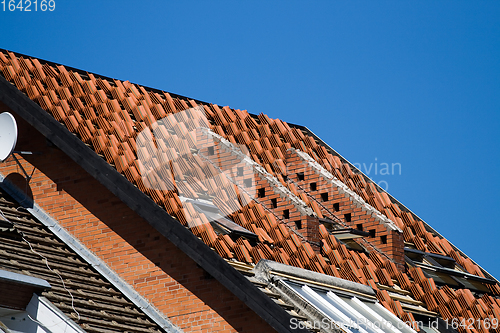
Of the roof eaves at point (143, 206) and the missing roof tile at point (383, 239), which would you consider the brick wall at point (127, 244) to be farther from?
the missing roof tile at point (383, 239)

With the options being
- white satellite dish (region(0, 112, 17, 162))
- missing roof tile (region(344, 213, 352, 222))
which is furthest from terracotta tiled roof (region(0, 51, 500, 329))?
white satellite dish (region(0, 112, 17, 162))

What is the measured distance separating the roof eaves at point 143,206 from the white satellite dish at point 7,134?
102cm

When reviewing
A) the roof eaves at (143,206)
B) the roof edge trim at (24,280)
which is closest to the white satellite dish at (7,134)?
the roof eaves at (143,206)

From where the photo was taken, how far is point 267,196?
14.7 meters

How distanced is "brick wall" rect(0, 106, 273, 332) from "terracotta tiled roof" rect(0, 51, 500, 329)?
Result: 601mm

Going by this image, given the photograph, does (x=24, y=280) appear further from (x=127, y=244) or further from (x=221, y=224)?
(x=221, y=224)

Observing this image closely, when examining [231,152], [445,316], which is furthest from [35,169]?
[445,316]

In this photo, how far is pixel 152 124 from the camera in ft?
49.9

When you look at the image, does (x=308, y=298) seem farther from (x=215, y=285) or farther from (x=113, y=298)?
(x=113, y=298)

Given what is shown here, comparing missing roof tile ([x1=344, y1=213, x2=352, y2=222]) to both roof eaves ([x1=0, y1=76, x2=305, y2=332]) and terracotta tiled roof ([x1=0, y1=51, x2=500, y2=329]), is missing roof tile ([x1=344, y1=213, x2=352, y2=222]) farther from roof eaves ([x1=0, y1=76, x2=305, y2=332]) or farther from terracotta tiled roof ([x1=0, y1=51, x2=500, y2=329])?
roof eaves ([x1=0, y1=76, x2=305, y2=332])

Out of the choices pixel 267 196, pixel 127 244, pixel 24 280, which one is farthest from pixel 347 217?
pixel 24 280

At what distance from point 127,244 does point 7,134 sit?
296 centimetres

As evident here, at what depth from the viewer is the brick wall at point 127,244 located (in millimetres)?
11922

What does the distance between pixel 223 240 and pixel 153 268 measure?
1367mm
